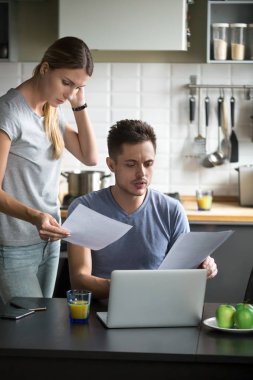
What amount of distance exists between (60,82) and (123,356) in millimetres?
1176

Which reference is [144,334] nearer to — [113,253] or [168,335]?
[168,335]

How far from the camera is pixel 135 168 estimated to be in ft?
9.21

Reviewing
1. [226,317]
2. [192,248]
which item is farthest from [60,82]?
[226,317]

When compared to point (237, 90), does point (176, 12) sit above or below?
above

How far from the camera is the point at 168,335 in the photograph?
7.35ft

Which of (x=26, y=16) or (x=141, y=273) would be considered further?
(x=26, y=16)

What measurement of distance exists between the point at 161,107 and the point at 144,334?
9.38 ft

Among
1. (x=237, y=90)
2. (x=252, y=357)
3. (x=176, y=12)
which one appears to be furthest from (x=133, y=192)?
(x=237, y=90)

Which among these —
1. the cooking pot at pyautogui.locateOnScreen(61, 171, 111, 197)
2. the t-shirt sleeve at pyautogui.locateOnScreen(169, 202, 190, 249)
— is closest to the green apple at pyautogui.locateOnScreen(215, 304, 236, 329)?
the t-shirt sleeve at pyautogui.locateOnScreen(169, 202, 190, 249)

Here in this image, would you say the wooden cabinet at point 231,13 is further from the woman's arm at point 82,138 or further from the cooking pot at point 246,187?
the woman's arm at point 82,138

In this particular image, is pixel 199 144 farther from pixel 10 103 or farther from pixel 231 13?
pixel 10 103

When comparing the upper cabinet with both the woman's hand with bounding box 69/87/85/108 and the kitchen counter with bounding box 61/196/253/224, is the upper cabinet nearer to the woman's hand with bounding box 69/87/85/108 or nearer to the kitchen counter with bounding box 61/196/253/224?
the kitchen counter with bounding box 61/196/253/224

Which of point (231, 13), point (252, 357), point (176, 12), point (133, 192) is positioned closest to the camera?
point (252, 357)

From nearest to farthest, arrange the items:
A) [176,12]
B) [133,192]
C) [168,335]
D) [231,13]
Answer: [168,335], [133,192], [176,12], [231,13]
